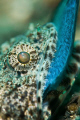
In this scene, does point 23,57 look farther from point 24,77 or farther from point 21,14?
point 21,14

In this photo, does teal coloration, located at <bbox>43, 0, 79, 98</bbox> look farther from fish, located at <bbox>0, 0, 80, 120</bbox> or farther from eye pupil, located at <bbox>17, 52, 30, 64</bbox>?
eye pupil, located at <bbox>17, 52, 30, 64</bbox>

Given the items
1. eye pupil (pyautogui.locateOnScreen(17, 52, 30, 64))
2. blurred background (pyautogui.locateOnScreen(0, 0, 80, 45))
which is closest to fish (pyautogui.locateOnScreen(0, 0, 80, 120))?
eye pupil (pyautogui.locateOnScreen(17, 52, 30, 64))

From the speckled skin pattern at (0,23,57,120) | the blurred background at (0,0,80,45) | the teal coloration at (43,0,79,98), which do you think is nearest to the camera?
the speckled skin pattern at (0,23,57,120)

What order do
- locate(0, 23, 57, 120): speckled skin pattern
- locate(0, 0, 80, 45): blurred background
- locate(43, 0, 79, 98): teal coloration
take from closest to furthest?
1. locate(0, 23, 57, 120): speckled skin pattern
2. locate(43, 0, 79, 98): teal coloration
3. locate(0, 0, 80, 45): blurred background

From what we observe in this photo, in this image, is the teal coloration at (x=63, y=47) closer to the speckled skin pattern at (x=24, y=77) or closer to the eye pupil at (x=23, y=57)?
the speckled skin pattern at (x=24, y=77)

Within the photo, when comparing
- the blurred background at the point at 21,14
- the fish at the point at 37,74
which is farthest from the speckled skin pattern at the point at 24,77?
the blurred background at the point at 21,14

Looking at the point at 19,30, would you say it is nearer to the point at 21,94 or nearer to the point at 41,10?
the point at 41,10

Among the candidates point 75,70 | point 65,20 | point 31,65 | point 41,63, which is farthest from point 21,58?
point 65,20
